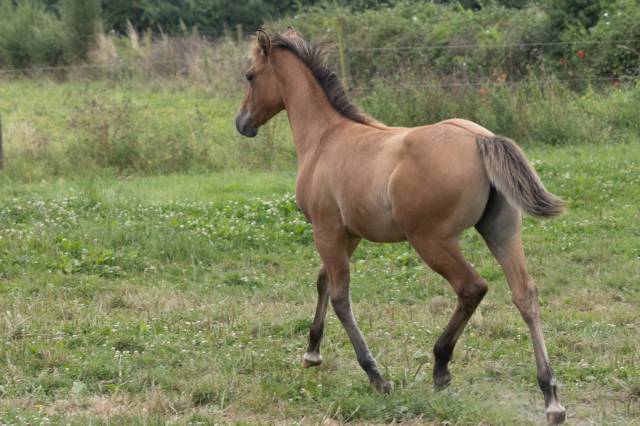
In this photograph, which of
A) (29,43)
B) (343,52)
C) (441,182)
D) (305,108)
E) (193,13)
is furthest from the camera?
(193,13)

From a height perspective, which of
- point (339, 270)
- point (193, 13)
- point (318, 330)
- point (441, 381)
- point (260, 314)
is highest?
point (193, 13)

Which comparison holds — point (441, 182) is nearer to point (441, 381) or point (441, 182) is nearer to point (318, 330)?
point (441, 381)

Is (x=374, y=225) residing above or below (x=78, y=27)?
below

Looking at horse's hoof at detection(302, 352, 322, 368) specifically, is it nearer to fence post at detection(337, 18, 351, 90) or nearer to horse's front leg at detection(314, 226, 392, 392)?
horse's front leg at detection(314, 226, 392, 392)

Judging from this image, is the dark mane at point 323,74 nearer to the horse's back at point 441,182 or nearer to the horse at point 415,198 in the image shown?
the horse at point 415,198

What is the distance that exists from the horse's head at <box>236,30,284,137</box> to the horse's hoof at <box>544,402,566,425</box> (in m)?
3.00

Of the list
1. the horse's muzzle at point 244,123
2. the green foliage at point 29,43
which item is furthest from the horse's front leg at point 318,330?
the green foliage at point 29,43

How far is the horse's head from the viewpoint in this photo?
663 cm

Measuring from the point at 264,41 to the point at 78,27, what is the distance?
Answer: 1946 cm

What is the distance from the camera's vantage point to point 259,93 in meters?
6.68

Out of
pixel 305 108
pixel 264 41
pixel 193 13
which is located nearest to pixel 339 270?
pixel 305 108

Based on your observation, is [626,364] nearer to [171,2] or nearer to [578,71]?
[578,71]

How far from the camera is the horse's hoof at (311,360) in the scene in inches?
236

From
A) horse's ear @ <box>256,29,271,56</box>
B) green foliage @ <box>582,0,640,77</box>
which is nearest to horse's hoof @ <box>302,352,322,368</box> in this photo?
horse's ear @ <box>256,29,271,56</box>
